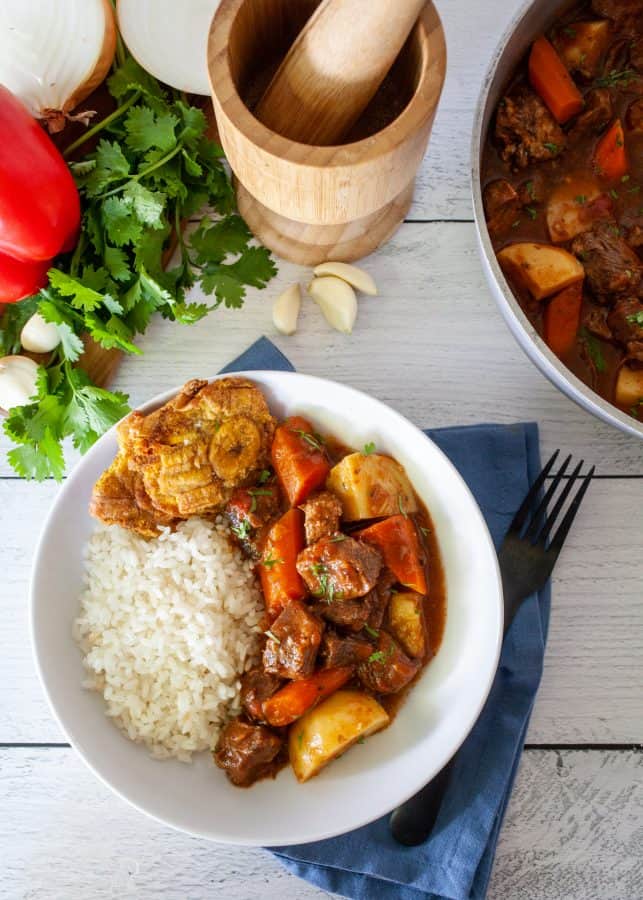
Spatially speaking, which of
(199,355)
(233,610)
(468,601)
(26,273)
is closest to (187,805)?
(233,610)

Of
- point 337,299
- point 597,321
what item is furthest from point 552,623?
point 337,299

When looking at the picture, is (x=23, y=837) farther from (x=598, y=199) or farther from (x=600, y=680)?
(x=598, y=199)

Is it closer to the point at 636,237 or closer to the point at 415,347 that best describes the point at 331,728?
the point at 415,347

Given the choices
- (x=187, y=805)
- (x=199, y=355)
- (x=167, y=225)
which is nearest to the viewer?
(x=187, y=805)

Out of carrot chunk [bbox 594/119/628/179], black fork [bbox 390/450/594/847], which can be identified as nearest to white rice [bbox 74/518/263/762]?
black fork [bbox 390/450/594/847]

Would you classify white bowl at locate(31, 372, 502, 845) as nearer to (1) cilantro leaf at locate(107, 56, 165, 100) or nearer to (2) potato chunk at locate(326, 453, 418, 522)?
(2) potato chunk at locate(326, 453, 418, 522)

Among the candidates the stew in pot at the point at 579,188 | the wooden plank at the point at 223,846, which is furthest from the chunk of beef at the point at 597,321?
the wooden plank at the point at 223,846
